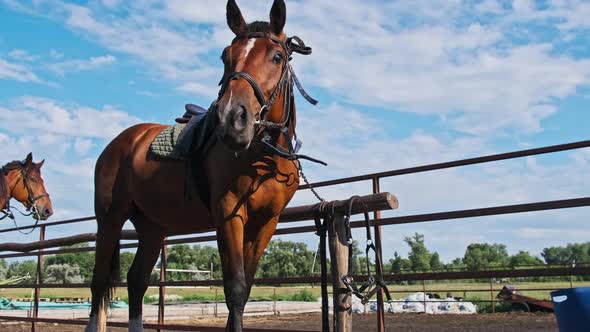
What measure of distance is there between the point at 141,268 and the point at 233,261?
1.87 metres

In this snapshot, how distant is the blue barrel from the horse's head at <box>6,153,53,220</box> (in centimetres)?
1040

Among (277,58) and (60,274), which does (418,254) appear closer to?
(60,274)

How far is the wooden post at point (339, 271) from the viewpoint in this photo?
349cm

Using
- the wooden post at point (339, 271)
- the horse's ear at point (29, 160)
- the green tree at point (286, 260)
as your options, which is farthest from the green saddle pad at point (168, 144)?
the green tree at point (286, 260)

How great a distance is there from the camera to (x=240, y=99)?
281 cm

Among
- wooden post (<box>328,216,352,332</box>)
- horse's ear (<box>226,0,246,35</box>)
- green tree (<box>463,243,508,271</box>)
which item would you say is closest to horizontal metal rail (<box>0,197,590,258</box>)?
wooden post (<box>328,216,352,332</box>)

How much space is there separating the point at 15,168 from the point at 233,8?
30.0 feet

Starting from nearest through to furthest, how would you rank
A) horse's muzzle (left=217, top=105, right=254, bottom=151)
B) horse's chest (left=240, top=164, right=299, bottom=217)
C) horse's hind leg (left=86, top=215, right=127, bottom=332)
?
1. horse's muzzle (left=217, top=105, right=254, bottom=151)
2. horse's chest (left=240, top=164, right=299, bottom=217)
3. horse's hind leg (left=86, top=215, right=127, bottom=332)

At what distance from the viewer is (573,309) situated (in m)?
2.53

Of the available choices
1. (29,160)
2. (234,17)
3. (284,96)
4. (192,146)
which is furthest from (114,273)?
(29,160)

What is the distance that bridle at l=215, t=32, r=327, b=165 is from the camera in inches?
117

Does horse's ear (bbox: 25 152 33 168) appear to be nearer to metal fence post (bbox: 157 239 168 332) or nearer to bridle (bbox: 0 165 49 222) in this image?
bridle (bbox: 0 165 49 222)

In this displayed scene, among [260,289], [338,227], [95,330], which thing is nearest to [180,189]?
[338,227]

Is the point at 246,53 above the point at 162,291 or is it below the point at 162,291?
above
